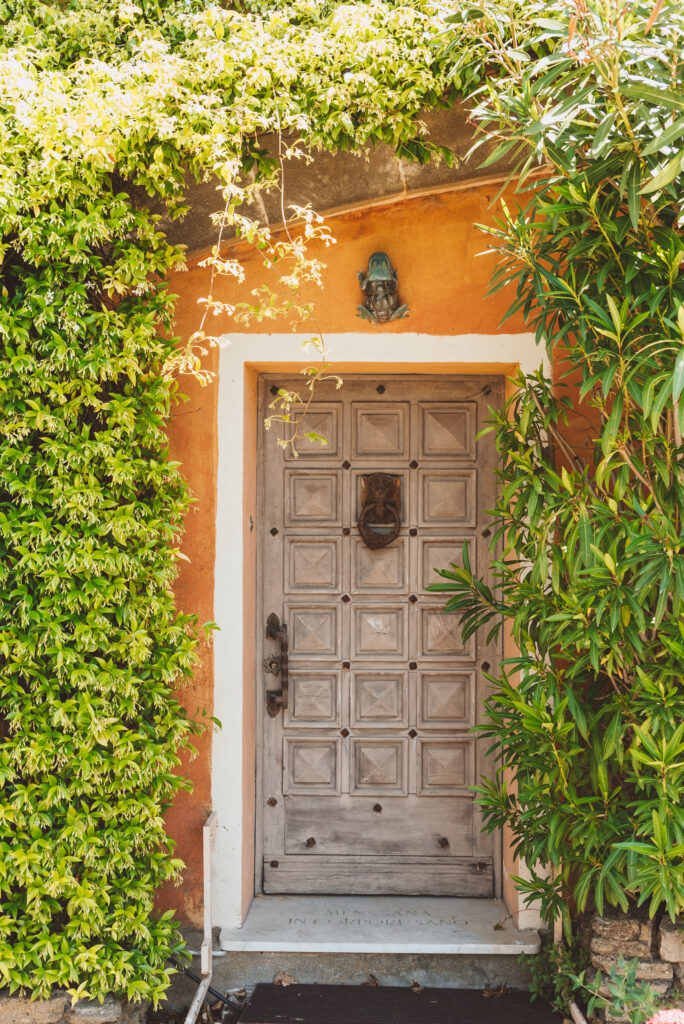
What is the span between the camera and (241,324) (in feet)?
11.6

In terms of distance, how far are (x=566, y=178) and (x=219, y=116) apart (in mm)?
1229

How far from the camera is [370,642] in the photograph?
395 cm

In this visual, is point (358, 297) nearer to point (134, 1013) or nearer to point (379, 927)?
point (379, 927)

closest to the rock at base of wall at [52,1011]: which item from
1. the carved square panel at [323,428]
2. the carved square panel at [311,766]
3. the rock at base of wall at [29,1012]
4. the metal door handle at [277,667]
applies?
the rock at base of wall at [29,1012]

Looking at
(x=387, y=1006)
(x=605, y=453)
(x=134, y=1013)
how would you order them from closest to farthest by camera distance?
(x=605, y=453)
(x=134, y=1013)
(x=387, y=1006)

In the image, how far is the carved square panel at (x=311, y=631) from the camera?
395cm

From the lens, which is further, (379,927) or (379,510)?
(379,510)

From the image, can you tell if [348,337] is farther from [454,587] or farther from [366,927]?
[366,927]

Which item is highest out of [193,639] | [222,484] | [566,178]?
[566,178]

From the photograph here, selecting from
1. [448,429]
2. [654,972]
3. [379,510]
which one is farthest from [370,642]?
[654,972]

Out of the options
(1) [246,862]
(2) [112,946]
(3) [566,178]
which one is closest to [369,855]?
(1) [246,862]

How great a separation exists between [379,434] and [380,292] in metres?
0.75

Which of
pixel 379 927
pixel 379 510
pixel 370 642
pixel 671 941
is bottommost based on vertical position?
pixel 379 927

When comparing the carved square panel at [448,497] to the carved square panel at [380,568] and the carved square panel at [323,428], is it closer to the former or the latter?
the carved square panel at [380,568]
